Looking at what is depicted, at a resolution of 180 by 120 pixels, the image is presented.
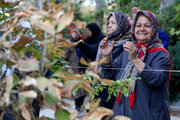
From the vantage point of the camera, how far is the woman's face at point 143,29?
252 cm

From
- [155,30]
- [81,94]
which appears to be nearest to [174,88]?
[81,94]

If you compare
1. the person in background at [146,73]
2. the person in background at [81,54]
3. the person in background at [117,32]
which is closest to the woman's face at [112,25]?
the person in background at [117,32]

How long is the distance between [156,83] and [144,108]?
0.27 meters

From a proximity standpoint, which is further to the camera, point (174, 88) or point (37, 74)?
point (174, 88)

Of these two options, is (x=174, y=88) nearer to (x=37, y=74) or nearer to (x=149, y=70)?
(x=149, y=70)

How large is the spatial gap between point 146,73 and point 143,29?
0.53 metres

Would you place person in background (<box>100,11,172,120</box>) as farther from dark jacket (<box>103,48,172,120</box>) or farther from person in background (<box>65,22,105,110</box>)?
person in background (<box>65,22,105,110</box>)

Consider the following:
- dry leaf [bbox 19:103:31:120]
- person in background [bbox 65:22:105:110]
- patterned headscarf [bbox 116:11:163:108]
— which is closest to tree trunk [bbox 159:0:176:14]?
person in background [bbox 65:22:105:110]

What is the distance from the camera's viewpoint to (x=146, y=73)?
2229 millimetres

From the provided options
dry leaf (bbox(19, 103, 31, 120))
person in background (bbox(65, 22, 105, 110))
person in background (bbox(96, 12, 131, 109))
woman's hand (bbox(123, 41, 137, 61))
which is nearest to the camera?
dry leaf (bbox(19, 103, 31, 120))

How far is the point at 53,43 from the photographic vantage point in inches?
40.8

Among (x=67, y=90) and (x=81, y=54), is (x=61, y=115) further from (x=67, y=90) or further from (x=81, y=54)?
(x=81, y=54)

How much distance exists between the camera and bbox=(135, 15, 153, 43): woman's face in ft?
8.27

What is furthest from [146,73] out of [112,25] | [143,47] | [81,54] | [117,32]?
[81,54]
